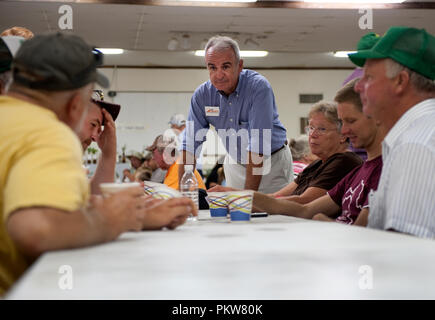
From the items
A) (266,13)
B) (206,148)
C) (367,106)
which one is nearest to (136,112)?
(206,148)

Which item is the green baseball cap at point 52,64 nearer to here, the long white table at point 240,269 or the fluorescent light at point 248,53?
the long white table at point 240,269

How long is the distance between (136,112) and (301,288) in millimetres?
9856

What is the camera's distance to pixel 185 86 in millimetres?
10352

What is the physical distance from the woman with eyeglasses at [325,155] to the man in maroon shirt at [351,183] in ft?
0.70

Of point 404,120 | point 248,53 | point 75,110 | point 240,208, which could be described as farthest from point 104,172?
point 248,53

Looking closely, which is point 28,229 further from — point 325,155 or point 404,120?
point 325,155

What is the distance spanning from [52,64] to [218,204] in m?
1.03

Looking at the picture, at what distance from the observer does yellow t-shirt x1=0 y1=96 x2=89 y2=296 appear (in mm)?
839

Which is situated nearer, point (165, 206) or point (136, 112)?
point (165, 206)

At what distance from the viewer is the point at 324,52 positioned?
28.9 ft

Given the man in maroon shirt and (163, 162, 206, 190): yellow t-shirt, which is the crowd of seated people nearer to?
the man in maroon shirt

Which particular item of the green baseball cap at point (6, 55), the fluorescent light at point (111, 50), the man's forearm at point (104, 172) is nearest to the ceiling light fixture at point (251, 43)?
the fluorescent light at point (111, 50)
